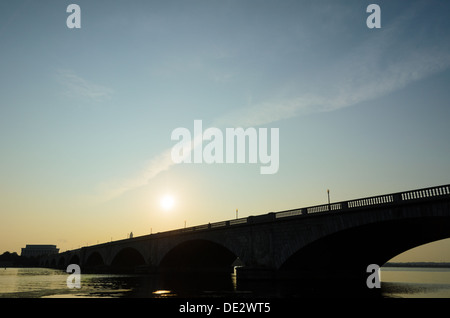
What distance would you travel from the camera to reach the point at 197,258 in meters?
71.7

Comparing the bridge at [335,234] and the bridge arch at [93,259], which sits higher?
the bridge at [335,234]

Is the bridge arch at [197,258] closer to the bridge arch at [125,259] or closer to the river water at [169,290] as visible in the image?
the river water at [169,290]

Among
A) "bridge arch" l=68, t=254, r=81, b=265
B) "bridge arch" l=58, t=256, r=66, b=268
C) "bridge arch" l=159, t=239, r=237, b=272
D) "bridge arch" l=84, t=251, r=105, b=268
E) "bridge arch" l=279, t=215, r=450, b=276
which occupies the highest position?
"bridge arch" l=279, t=215, r=450, b=276

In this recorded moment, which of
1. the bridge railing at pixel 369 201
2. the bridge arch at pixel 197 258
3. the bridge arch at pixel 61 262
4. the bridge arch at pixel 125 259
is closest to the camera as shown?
the bridge railing at pixel 369 201

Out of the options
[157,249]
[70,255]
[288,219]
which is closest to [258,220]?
[288,219]

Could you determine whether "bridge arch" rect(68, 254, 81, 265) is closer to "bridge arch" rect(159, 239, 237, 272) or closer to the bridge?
"bridge arch" rect(159, 239, 237, 272)

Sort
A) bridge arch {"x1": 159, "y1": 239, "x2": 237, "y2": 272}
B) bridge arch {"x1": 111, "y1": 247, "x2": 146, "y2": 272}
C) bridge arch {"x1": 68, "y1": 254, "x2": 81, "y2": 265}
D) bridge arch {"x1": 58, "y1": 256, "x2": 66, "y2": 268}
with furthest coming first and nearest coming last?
1. bridge arch {"x1": 58, "y1": 256, "x2": 66, "y2": 268}
2. bridge arch {"x1": 68, "y1": 254, "x2": 81, "y2": 265}
3. bridge arch {"x1": 111, "y1": 247, "x2": 146, "y2": 272}
4. bridge arch {"x1": 159, "y1": 239, "x2": 237, "y2": 272}

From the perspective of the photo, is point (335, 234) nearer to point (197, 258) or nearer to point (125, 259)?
point (197, 258)

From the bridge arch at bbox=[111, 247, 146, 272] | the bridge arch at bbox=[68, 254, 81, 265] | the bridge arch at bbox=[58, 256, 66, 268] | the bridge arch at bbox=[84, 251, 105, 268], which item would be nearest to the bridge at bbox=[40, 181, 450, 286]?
the bridge arch at bbox=[111, 247, 146, 272]

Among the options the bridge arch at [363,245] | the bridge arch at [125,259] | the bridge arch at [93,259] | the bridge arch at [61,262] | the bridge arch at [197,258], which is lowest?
the bridge arch at [61,262]

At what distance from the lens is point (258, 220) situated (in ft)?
138

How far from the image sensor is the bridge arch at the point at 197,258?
211 feet

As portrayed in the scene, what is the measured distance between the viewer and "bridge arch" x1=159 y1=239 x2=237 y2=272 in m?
64.4

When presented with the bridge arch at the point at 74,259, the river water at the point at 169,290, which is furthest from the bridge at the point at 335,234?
the bridge arch at the point at 74,259
